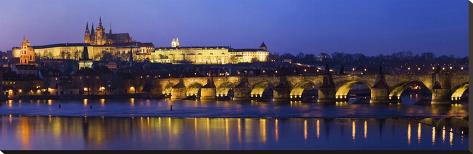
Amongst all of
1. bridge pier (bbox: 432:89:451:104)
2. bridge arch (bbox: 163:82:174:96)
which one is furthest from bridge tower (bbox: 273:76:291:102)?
bridge arch (bbox: 163:82:174:96)

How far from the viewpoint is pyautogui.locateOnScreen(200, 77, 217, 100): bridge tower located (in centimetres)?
3942

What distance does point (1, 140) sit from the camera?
18016 mm

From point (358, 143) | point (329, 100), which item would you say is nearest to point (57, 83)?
point (329, 100)

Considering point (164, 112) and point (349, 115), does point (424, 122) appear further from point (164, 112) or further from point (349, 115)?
point (164, 112)

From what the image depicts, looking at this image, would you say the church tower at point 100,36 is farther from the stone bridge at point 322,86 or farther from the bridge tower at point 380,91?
the bridge tower at point 380,91

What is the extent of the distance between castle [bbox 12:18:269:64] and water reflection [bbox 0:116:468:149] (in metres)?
63.5

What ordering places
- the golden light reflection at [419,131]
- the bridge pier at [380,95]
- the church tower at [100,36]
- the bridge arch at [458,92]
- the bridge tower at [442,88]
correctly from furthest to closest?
the church tower at [100,36], the bridge pier at [380,95], the bridge arch at [458,92], the bridge tower at [442,88], the golden light reflection at [419,131]

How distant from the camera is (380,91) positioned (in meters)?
31.3

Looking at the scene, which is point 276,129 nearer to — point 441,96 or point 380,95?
point 441,96

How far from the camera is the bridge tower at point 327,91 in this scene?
1299 inches

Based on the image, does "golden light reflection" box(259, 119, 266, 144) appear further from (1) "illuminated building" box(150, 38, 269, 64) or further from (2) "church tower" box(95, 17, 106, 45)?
(2) "church tower" box(95, 17, 106, 45)

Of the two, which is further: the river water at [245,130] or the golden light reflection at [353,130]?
the golden light reflection at [353,130]

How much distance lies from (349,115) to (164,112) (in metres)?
6.34

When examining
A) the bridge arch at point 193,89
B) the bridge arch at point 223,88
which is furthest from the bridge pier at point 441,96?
the bridge arch at point 193,89
